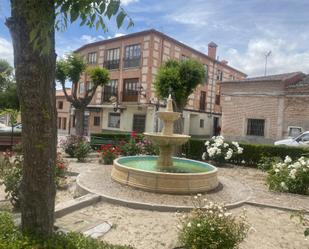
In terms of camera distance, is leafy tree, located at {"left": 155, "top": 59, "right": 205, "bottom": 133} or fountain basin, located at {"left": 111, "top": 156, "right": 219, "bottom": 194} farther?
leafy tree, located at {"left": 155, "top": 59, "right": 205, "bottom": 133}

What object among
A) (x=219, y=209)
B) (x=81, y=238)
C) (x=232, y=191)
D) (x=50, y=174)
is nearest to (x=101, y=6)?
(x=50, y=174)

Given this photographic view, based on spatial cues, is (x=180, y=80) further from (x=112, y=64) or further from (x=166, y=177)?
(x=112, y=64)

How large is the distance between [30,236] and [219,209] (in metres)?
2.20

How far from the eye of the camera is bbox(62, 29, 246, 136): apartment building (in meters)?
25.5

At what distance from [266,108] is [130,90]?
1237cm

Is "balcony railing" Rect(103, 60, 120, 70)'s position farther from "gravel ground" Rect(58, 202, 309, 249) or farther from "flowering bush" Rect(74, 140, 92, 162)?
"gravel ground" Rect(58, 202, 309, 249)

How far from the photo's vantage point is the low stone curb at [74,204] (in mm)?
4885

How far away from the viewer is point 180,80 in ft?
51.6

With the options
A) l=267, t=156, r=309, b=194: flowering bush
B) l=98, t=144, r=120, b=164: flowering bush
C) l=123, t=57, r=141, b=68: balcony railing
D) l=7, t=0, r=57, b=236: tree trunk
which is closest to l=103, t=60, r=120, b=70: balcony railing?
l=123, t=57, r=141, b=68: balcony railing

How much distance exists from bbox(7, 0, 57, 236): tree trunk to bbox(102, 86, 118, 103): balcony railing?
25.7 m

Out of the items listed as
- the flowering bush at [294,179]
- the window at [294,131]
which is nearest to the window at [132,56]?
the window at [294,131]

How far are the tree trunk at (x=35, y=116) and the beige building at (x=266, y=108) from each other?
18.6 meters

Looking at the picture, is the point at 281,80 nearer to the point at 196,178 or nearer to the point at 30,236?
the point at 196,178

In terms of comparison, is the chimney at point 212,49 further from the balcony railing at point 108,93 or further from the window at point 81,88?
the window at point 81,88
